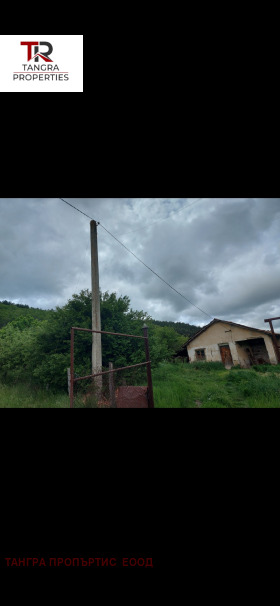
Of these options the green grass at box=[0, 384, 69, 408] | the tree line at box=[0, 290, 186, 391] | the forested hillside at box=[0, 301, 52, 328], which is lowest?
the green grass at box=[0, 384, 69, 408]

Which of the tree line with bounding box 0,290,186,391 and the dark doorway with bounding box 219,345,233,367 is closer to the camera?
the tree line with bounding box 0,290,186,391

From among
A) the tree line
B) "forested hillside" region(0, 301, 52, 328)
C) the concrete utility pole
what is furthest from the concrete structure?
"forested hillside" region(0, 301, 52, 328)

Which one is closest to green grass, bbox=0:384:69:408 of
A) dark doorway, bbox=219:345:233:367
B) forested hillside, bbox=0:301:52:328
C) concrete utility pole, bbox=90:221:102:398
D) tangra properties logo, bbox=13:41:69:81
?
concrete utility pole, bbox=90:221:102:398

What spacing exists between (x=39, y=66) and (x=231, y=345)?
41.6 ft

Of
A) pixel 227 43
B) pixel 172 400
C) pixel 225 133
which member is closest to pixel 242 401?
pixel 172 400

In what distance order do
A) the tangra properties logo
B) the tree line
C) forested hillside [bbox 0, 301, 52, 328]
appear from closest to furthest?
the tangra properties logo
the tree line
forested hillside [bbox 0, 301, 52, 328]

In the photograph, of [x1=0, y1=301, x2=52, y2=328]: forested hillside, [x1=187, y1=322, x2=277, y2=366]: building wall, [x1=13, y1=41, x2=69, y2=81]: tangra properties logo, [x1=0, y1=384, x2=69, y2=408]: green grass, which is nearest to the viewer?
[x1=13, y1=41, x2=69, y2=81]: tangra properties logo

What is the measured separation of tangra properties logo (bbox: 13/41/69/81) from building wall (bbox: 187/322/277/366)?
12.5 meters

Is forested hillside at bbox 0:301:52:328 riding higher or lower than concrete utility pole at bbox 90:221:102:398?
higher

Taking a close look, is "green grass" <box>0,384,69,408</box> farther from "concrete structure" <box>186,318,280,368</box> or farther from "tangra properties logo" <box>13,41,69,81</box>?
"concrete structure" <box>186,318,280,368</box>

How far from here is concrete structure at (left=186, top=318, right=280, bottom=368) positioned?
38.2 ft

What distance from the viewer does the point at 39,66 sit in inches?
39.3

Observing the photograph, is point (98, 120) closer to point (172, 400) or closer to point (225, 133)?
point (225, 133)
